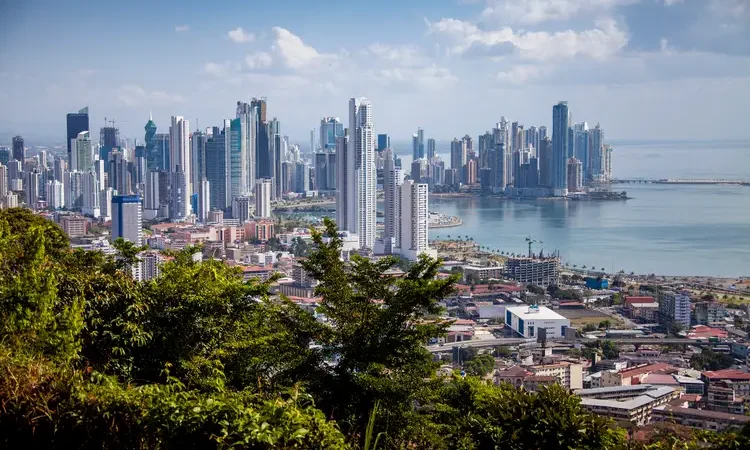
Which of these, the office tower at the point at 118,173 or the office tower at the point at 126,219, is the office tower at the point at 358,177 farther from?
the office tower at the point at 118,173

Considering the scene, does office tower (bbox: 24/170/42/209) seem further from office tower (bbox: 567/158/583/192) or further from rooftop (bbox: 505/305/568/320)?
office tower (bbox: 567/158/583/192)

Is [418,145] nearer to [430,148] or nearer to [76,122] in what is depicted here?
[430,148]

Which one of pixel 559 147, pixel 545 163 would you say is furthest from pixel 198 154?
pixel 559 147

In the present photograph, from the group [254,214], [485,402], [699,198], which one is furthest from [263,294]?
[699,198]

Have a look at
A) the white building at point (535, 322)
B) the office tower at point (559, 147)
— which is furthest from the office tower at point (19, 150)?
the office tower at point (559, 147)

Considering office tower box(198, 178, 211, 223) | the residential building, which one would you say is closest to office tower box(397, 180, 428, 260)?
the residential building

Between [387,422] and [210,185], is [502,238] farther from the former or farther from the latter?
[387,422]
